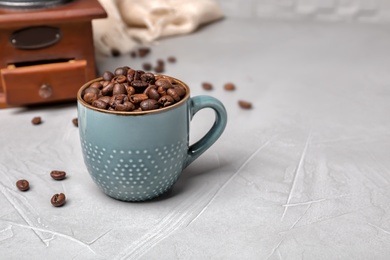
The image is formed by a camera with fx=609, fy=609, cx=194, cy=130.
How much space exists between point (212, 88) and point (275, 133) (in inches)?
10.9

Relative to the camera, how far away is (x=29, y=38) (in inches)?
47.5

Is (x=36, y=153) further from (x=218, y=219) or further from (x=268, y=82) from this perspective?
(x=268, y=82)

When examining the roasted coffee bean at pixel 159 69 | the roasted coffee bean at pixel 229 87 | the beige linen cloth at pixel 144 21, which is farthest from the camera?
the beige linen cloth at pixel 144 21

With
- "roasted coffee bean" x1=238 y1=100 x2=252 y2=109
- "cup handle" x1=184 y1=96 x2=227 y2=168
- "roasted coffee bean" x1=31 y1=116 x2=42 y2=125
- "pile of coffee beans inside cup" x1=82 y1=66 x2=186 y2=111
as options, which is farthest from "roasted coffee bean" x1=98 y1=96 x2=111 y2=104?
"roasted coffee bean" x1=238 y1=100 x2=252 y2=109

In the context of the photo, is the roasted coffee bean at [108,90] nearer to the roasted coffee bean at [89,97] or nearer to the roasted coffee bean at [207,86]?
the roasted coffee bean at [89,97]

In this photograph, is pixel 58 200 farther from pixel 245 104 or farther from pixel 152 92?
pixel 245 104

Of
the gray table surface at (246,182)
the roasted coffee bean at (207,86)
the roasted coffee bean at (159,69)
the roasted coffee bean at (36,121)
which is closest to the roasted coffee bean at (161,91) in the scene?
the gray table surface at (246,182)

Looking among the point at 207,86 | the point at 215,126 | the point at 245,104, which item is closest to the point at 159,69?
the point at 207,86

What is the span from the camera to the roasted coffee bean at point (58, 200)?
2.89 feet

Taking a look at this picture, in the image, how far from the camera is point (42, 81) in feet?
3.99

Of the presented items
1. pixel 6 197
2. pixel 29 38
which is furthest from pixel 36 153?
pixel 29 38

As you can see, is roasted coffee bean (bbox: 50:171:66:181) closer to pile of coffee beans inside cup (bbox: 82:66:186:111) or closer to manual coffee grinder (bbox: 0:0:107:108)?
pile of coffee beans inside cup (bbox: 82:66:186:111)

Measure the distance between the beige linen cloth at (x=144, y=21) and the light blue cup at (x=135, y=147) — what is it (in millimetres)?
764

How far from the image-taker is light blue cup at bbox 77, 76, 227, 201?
80cm
